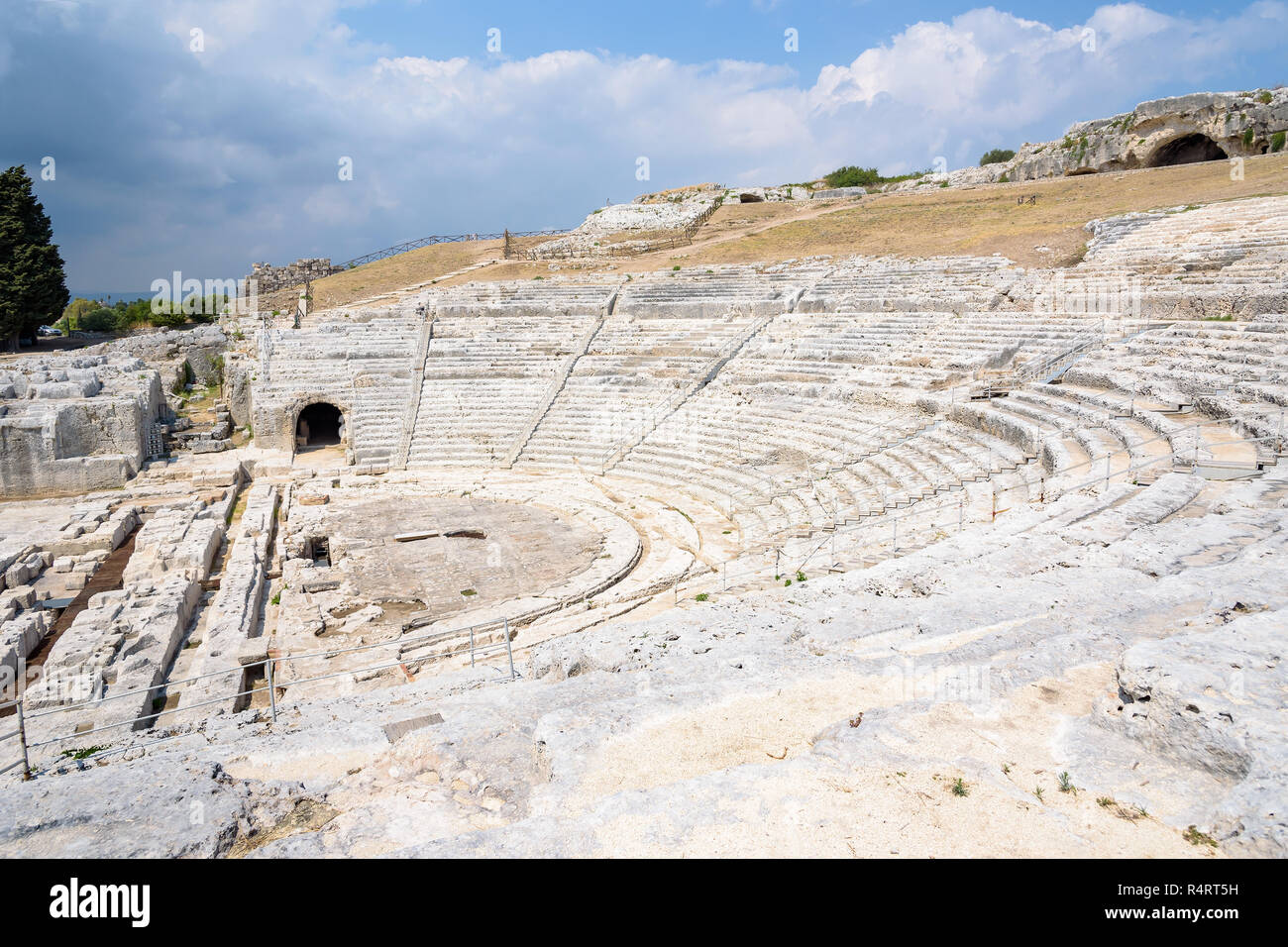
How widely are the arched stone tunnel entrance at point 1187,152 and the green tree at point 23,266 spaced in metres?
48.3

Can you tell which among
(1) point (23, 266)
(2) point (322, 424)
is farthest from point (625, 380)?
(1) point (23, 266)

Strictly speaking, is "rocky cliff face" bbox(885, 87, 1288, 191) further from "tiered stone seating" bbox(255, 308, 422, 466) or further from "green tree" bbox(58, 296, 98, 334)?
"green tree" bbox(58, 296, 98, 334)

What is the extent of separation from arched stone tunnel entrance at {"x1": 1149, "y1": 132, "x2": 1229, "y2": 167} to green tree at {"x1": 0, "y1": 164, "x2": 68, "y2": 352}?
159 feet

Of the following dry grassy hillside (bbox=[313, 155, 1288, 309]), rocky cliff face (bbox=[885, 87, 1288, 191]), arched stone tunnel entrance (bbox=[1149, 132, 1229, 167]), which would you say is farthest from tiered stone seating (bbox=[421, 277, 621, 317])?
arched stone tunnel entrance (bbox=[1149, 132, 1229, 167])

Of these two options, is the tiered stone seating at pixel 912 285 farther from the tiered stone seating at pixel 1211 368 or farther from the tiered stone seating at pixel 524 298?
the tiered stone seating at pixel 524 298

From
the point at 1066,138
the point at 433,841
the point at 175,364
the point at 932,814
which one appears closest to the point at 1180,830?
the point at 932,814

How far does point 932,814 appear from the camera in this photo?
3.11 m

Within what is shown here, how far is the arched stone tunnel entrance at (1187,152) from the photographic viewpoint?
32.8m

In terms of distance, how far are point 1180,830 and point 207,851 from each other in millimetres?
4069

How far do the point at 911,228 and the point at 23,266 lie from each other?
36761 mm

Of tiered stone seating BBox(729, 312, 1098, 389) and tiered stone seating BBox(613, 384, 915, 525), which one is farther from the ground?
tiered stone seating BBox(729, 312, 1098, 389)

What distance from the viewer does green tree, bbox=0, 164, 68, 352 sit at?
1187 inches

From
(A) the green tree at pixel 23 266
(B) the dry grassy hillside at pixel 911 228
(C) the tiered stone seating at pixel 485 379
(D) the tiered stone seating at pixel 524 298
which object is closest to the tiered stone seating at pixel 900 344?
(B) the dry grassy hillside at pixel 911 228
